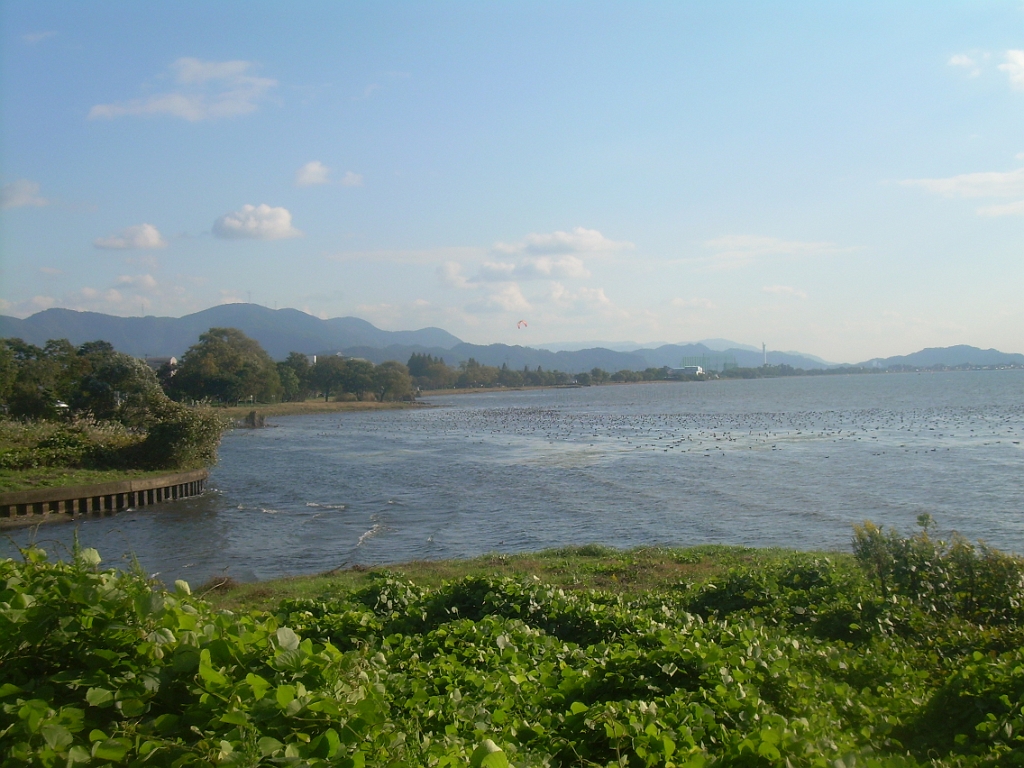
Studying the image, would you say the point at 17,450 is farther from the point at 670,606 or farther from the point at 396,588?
the point at 670,606

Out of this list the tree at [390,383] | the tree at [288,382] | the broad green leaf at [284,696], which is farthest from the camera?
the tree at [390,383]

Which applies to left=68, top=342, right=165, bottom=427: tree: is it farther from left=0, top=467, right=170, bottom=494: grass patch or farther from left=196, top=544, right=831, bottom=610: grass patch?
left=196, top=544, right=831, bottom=610: grass patch

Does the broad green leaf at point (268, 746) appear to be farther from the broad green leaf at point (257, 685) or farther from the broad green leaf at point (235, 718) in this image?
the broad green leaf at point (257, 685)

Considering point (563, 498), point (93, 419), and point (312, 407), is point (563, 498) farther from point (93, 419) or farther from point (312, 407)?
point (312, 407)

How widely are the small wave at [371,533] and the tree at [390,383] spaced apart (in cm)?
12338

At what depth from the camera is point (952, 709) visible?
5.16m

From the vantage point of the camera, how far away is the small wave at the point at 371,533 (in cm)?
2096

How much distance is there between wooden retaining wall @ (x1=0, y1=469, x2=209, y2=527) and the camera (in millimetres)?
22812

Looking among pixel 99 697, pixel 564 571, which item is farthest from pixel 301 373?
pixel 99 697

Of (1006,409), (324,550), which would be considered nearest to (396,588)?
(324,550)

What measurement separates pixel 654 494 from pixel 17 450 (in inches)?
942

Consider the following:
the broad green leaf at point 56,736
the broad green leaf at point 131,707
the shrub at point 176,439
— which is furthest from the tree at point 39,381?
the broad green leaf at point 56,736

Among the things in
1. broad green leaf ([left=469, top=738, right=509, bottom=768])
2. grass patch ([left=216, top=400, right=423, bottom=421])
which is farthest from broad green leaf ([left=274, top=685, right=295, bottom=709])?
grass patch ([left=216, top=400, right=423, bottom=421])

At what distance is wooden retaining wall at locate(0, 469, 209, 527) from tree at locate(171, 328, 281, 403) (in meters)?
68.2
